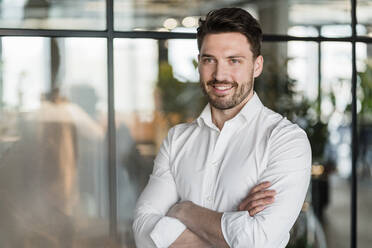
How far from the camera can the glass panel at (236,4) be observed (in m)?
3.10

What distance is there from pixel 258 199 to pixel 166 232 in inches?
14.3

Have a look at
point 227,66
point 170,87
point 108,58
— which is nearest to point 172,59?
point 170,87

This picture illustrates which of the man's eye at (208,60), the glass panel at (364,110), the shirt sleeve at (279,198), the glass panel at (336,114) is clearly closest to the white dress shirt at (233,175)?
the shirt sleeve at (279,198)

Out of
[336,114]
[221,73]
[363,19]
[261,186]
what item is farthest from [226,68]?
[336,114]

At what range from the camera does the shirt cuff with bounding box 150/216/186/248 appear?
1881 mm

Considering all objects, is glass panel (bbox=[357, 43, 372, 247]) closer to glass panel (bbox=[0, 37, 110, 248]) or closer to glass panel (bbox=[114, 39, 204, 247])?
glass panel (bbox=[114, 39, 204, 247])

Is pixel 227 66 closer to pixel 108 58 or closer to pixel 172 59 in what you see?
pixel 108 58

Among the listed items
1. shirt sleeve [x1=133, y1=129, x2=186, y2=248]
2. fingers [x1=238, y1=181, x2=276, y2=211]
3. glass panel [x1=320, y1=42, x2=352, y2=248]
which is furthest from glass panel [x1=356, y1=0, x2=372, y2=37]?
fingers [x1=238, y1=181, x2=276, y2=211]

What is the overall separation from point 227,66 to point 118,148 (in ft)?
4.40

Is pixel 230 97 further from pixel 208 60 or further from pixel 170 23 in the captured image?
pixel 170 23

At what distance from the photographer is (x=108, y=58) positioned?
2979 mm

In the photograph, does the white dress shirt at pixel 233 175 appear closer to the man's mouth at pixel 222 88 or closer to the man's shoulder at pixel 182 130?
the man's shoulder at pixel 182 130

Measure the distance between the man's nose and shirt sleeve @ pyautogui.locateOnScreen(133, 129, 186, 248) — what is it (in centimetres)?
39

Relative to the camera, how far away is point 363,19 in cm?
349
